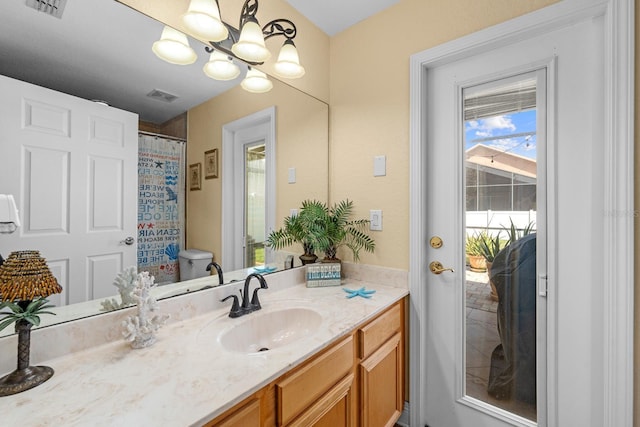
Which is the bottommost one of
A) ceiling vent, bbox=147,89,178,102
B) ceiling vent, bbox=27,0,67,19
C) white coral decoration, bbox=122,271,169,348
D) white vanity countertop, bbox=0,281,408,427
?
white vanity countertop, bbox=0,281,408,427

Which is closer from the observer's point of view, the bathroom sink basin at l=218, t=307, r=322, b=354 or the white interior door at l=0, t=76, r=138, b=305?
the white interior door at l=0, t=76, r=138, b=305

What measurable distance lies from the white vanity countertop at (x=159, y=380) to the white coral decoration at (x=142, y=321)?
0.10 feet

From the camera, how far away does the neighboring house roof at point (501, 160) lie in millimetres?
1322

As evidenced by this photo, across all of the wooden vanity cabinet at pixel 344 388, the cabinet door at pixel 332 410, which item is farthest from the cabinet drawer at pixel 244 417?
the cabinet door at pixel 332 410

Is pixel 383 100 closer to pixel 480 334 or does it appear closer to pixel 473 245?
pixel 473 245

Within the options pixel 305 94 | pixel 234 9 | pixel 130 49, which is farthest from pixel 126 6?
pixel 305 94

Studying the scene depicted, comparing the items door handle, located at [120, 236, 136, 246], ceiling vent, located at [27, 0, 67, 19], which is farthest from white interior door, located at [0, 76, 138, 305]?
ceiling vent, located at [27, 0, 67, 19]

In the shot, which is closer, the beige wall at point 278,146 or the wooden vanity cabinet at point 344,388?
the wooden vanity cabinet at point 344,388

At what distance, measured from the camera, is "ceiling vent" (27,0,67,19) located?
855 mm

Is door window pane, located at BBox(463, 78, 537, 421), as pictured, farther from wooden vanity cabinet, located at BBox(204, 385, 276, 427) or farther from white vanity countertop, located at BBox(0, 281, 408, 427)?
wooden vanity cabinet, located at BBox(204, 385, 276, 427)

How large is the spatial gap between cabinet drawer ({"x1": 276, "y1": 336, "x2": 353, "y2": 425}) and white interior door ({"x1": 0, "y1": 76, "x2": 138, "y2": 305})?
683 millimetres

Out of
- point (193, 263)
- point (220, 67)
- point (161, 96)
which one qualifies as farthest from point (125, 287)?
point (220, 67)

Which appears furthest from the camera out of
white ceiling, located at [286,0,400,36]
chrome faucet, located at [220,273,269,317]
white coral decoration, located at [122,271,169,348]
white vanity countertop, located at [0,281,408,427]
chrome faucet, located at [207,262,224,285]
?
white ceiling, located at [286,0,400,36]

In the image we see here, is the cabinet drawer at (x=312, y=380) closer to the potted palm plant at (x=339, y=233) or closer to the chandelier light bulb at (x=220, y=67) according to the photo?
the potted palm plant at (x=339, y=233)
